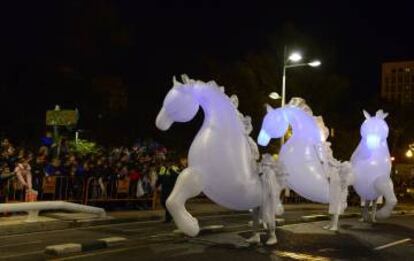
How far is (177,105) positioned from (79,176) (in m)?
7.41

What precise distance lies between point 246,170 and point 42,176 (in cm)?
730

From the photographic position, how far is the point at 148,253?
34.8ft

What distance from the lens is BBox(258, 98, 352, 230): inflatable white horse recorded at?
1509cm

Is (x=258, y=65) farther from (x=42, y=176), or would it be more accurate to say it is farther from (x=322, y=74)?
(x=42, y=176)

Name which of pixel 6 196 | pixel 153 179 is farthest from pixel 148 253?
pixel 153 179

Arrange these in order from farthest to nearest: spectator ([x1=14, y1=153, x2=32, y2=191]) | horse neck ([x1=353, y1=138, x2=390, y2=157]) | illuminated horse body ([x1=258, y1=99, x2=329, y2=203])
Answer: horse neck ([x1=353, y1=138, x2=390, y2=157]), spectator ([x1=14, y1=153, x2=32, y2=191]), illuminated horse body ([x1=258, y1=99, x2=329, y2=203])

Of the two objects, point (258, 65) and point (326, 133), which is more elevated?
point (258, 65)

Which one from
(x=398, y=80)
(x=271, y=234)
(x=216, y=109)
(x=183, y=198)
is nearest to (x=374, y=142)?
(x=271, y=234)

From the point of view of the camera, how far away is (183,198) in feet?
33.6

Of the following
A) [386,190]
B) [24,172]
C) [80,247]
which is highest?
[24,172]

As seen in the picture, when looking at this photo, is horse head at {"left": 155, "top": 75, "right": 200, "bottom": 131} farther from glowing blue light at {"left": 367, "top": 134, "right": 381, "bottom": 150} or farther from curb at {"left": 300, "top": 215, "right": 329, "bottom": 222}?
curb at {"left": 300, "top": 215, "right": 329, "bottom": 222}

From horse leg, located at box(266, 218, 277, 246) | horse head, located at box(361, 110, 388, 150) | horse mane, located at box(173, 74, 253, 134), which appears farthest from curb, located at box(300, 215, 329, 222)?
horse mane, located at box(173, 74, 253, 134)

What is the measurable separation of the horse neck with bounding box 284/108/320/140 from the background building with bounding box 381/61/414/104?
85.0m

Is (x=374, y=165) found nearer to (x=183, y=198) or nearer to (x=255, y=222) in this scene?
(x=255, y=222)
